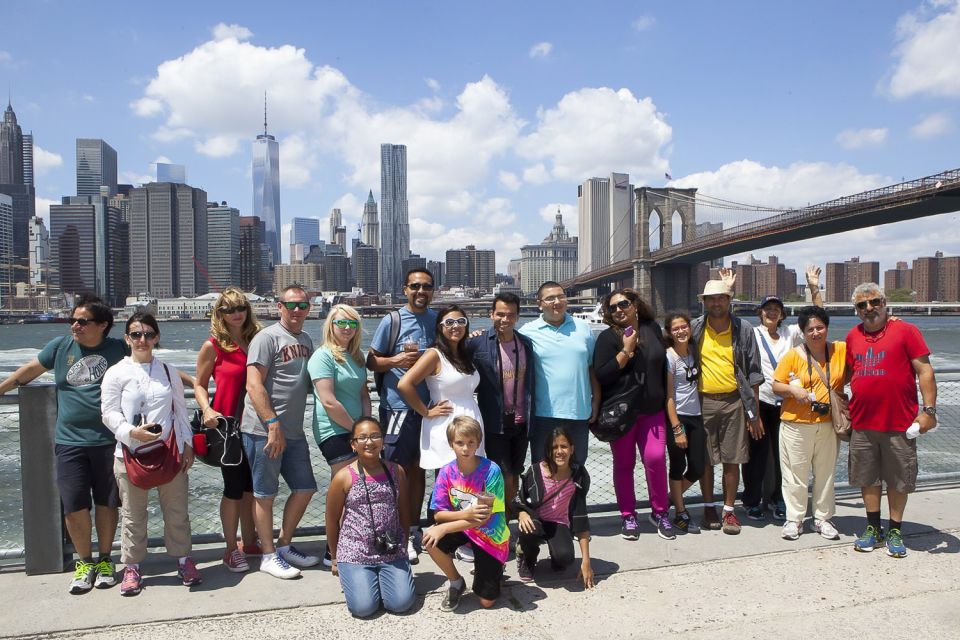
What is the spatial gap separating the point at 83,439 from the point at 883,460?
13.2ft

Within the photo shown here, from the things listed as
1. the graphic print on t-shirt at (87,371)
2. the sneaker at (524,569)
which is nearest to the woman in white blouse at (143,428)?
the graphic print on t-shirt at (87,371)

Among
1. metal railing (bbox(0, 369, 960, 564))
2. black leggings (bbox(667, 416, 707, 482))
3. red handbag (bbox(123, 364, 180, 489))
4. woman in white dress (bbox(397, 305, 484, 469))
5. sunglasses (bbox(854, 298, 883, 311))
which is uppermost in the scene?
sunglasses (bbox(854, 298, 883, 311))

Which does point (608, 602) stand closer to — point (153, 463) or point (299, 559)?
point (299, 559)

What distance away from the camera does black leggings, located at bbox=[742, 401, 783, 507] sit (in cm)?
406

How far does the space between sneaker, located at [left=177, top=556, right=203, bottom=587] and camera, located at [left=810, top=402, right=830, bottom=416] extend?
332cm

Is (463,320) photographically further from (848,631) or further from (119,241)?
(119,241)

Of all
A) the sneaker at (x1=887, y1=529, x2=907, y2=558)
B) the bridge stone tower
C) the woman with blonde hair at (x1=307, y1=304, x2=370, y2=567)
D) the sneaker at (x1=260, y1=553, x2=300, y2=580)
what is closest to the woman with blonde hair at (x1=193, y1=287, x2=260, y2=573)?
the sneaker at (x1=260, y1=553, x2=300, y2=580)

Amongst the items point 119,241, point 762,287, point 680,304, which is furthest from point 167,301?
point 762,287

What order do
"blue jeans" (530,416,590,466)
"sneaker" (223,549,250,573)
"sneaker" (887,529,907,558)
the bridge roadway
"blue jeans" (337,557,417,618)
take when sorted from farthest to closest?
the bridge roadway < "blue jeans" (530,416,590,466) < "sneaker" (887,529,907,558) < "sneaker" (223,549,250,573) < "blue jeans" (337,557,417,618)

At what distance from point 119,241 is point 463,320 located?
165m

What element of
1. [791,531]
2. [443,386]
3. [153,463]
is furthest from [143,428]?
[791,531]

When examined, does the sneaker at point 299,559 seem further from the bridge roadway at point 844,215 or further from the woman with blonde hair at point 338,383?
the bridge roadway at point 844,215

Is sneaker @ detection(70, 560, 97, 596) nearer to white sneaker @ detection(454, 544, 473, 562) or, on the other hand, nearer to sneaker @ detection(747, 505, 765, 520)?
white sneaker @ detection(454, 544, 473, 562)

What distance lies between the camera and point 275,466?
3301mm
